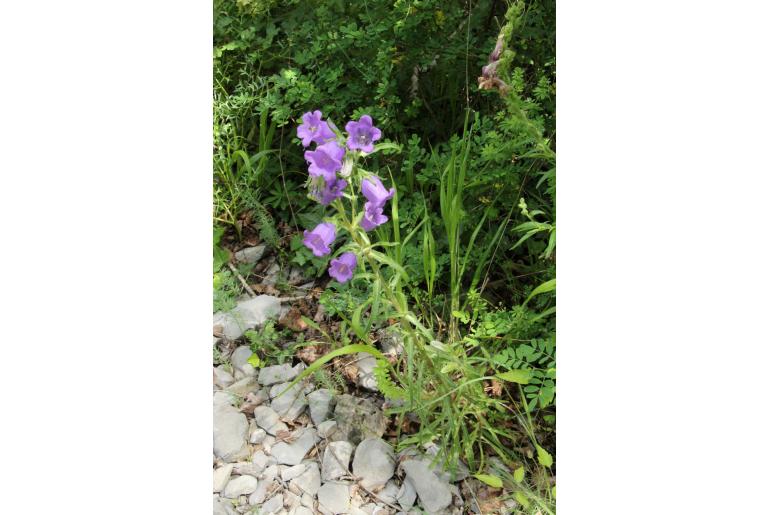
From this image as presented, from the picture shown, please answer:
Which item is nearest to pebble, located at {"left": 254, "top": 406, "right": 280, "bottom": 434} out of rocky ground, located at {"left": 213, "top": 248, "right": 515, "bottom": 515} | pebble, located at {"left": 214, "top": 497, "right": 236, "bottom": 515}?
rocky ground, located at {"left": 213, "top": 248, "right": 515, "bottom": 515}

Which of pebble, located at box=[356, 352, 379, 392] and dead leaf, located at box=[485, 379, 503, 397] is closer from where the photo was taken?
dead leaf, located at box=[485, 379, 503, 397]

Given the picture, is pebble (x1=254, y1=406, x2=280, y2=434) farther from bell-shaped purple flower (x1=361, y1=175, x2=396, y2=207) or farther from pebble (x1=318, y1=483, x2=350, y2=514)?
bell-shaped purple flower (x1=361, y1=175, x2=396, y2=207)

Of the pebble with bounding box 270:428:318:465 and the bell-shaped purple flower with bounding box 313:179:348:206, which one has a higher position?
the bell-shaped purple flower with bounding box 313:179:348:206

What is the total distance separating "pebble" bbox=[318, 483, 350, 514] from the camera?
5.68ft

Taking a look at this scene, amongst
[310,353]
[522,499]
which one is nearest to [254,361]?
[310,353]

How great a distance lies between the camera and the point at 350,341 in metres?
2.01

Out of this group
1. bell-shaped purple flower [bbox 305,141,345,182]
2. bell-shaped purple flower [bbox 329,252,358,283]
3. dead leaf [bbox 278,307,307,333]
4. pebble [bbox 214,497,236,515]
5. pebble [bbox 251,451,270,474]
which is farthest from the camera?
dead leaf [bbox 278,307,307,333]

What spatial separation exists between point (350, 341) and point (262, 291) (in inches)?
11.6

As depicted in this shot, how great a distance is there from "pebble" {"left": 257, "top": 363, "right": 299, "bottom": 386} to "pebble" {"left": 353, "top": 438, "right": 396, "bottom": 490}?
0.28 meters

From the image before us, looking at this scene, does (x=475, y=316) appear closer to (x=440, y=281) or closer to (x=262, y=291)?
(x=440, y=281)

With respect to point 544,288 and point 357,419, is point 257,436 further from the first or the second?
point 544,288

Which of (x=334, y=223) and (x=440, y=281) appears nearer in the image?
(x=334, y=223)

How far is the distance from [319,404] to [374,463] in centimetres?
22
